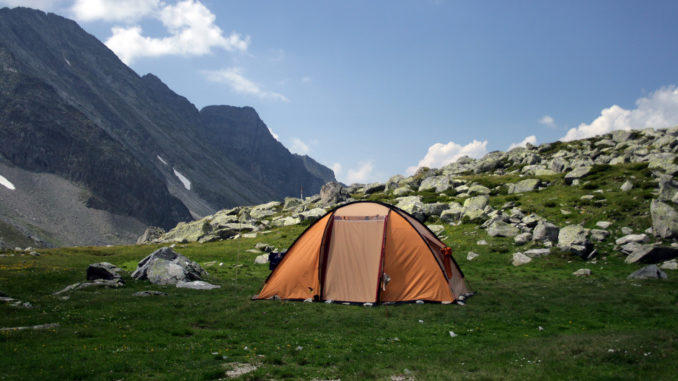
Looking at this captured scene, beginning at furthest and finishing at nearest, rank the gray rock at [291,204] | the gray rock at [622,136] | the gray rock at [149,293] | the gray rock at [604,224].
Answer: the gray rock at [291,204]
the gray rock at [622,136]
the gray rock at [604,224]
the gray rock at [149,293]

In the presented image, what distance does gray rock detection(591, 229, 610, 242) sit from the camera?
34.0 meters

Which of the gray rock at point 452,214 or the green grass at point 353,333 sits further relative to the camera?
the gray rock at point 452,214

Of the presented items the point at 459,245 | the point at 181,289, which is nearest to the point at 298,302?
the point at 181,289

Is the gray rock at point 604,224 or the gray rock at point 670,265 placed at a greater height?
the gray rock at point 604,224

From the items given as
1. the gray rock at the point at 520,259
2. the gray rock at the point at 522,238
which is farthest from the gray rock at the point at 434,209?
the gray rock at the point at 520,259

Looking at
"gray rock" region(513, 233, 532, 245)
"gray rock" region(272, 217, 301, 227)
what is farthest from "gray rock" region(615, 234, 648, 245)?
"gray rock" region(272, 217, 301, 227)

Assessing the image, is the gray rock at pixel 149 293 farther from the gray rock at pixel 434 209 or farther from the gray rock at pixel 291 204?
the gray rock at pixel 291 204

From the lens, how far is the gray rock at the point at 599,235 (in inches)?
1339

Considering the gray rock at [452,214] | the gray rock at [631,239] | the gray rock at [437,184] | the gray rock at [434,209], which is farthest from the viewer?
the gray rock at [437,184]

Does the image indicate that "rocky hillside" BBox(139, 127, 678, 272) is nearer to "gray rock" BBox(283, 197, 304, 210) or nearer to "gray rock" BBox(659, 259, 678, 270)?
"gray rock" BBox(659, 259, 678, 270)

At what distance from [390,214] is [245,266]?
67.7ft

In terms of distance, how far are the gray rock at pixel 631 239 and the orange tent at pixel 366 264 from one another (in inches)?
707

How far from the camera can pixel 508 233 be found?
131 feet

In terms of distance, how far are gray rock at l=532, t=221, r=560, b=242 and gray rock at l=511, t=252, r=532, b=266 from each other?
3793 mm
